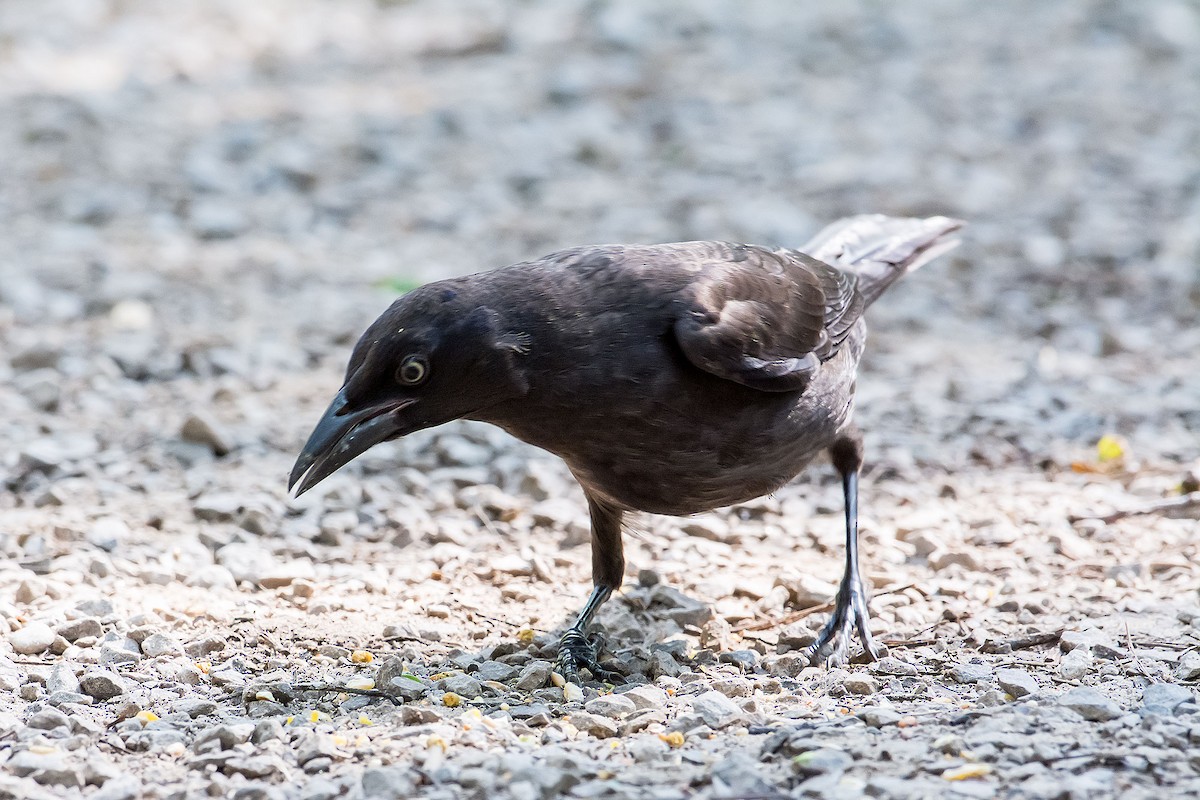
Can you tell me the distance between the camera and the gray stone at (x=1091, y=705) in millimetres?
3533

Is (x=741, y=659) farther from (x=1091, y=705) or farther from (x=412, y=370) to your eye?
(x=412, y=370)

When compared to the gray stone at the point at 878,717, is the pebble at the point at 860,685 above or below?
below

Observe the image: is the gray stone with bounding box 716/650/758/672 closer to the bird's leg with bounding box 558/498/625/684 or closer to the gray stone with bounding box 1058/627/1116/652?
the bird's leg with bounding box 558/498/625/684

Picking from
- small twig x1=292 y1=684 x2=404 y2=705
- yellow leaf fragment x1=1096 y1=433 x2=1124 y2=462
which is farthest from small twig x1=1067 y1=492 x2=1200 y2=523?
small twig x1=292 y1=684 x2=404 y2=705

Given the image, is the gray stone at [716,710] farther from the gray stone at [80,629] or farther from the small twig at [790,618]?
the gray stone at [80,629]

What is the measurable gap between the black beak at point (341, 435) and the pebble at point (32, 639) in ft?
3.20

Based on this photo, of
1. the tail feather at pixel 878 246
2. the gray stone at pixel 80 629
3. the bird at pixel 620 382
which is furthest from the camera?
the tail feather at pixel 878 246

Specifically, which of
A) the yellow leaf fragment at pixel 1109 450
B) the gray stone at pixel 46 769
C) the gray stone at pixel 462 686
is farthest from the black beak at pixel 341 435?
the yellow leaf fragment at pixel 1109 450

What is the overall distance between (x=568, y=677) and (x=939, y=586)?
1.47 metres

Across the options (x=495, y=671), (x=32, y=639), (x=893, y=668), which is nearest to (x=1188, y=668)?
(x=893, y=668)

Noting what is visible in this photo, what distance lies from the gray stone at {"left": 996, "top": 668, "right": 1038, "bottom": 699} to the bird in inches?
19.6

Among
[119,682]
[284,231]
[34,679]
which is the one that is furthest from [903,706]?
[284,231]

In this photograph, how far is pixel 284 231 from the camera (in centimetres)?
861

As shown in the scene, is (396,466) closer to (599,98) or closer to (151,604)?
(151,604)
